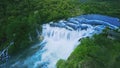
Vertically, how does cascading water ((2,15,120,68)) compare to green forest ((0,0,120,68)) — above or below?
below

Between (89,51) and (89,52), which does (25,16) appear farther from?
(89,52)

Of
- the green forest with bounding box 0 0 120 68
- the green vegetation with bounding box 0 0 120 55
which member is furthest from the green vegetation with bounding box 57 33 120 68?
the green vegetation with bounding box 0 0 120 55

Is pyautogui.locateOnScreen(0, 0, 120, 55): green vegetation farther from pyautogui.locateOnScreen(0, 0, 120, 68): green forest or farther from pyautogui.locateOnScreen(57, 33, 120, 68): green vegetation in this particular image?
pyautogui.locateOnScreen(57, 33, 120, 68): green vegetation

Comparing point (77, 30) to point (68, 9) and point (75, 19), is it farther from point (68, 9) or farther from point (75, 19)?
point (68, 9)

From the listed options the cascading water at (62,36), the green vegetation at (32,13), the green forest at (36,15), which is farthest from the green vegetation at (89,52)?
the green vegetation at (32,13)

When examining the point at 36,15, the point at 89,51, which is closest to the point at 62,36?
the point at 36,15

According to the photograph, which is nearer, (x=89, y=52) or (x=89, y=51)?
(x=89, y=52)

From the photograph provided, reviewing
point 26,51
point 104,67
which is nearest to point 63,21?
point 26,51
